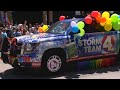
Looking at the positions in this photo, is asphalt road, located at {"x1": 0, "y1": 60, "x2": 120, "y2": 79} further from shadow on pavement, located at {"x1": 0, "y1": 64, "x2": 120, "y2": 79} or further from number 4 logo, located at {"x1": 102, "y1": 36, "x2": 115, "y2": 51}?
number 4 logo, located at {"x1": 102, "y1": 36, "x2": 115, "y2": 51}

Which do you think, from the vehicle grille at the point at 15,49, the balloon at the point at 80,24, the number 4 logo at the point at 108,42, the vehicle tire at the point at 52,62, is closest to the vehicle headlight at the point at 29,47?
the vehicle grille at the point at 15,49

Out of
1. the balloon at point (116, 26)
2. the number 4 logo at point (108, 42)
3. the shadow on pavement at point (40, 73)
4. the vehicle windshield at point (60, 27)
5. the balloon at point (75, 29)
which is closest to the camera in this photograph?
the shadow on pavement at point (40, 73)

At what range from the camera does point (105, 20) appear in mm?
→ 11086

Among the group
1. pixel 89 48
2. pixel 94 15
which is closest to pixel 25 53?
pixel 89 48

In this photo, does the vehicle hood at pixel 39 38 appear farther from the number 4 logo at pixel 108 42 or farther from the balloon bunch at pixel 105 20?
the number 4 logo at pixel 108 42

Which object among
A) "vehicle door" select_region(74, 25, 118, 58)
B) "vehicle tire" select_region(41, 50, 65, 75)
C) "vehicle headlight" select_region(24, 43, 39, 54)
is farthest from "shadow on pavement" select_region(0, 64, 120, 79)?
"vehicle headlight" select_region(24, 43, 39, 54)

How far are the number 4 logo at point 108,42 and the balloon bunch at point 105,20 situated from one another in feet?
1.05

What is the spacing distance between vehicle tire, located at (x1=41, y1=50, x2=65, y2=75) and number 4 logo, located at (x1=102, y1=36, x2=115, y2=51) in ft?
5.80

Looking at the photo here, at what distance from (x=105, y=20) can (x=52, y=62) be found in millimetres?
2640

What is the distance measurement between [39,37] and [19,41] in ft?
2.09

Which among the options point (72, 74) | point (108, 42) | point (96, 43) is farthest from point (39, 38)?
point (108, 42)

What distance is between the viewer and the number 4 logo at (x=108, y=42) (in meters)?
10.9
